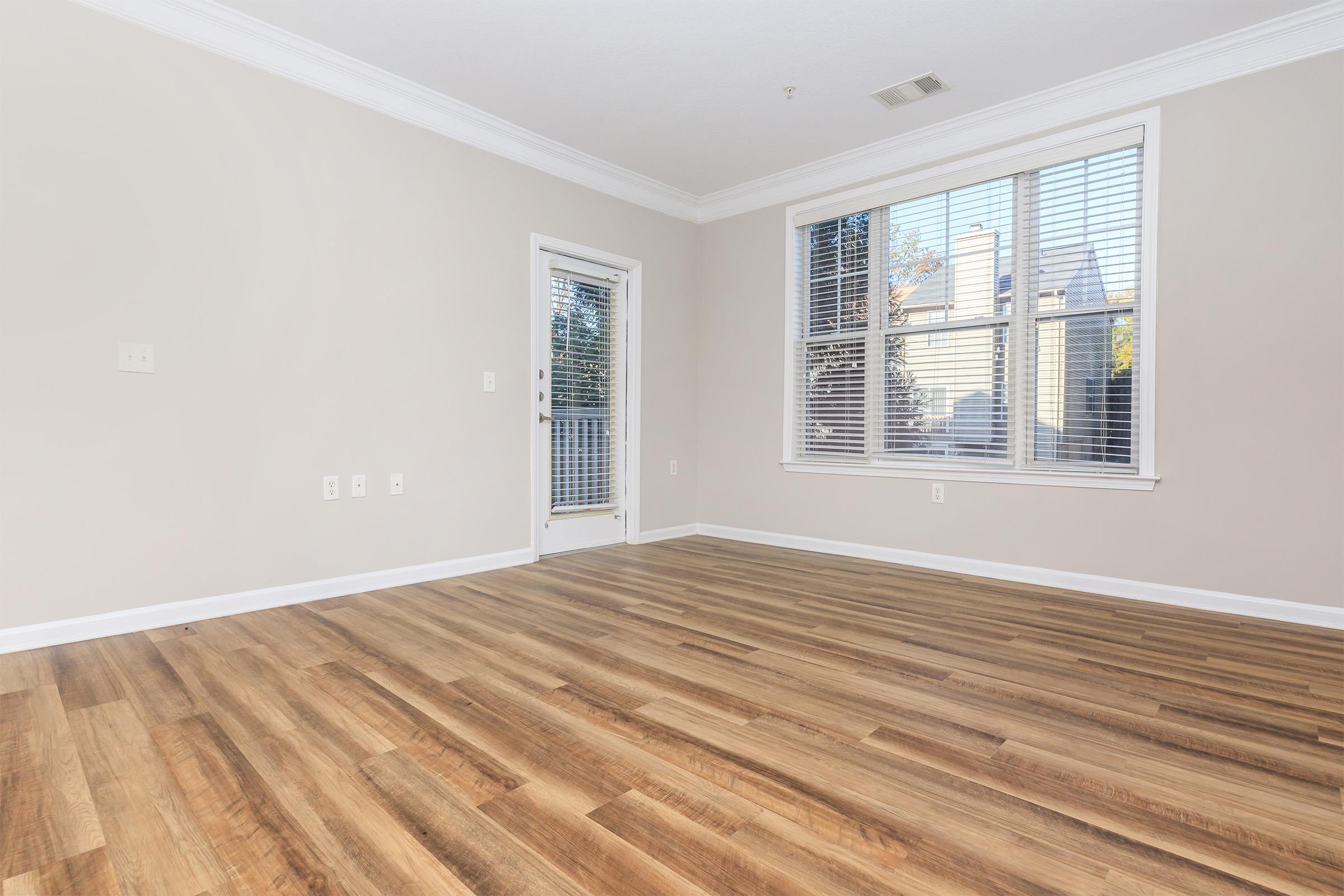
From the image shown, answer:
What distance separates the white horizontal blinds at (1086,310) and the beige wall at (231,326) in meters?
2.95

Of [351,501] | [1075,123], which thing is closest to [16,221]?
[351,501]

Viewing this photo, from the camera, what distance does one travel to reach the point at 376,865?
126 centimetres

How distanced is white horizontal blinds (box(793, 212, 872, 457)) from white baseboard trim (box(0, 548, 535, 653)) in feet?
7.61

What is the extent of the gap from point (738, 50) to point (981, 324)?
2024 millimetres

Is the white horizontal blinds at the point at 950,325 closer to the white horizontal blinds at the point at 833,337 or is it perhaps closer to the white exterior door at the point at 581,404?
the white horizontal blinds at the point at 833,337

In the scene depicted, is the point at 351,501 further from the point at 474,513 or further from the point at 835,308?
the point at 835,308

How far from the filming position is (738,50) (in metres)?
3.18

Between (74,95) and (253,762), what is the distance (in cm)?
267

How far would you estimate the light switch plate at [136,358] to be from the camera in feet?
8.86

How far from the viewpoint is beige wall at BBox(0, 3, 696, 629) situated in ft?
8.32

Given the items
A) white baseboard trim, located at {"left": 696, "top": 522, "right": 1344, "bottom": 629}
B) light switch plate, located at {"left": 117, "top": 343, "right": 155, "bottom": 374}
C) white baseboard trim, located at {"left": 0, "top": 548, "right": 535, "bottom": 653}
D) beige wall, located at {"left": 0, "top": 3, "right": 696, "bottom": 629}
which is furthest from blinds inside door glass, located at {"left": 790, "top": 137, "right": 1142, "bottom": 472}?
light switch plate, located at {"left": 117, "top": 343, "right": 155, "bottom": 374}

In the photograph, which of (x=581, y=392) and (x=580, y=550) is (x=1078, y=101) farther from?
(x=580, y=550)

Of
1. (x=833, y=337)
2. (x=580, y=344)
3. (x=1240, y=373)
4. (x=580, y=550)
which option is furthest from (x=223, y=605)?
(x=1240, y=373)

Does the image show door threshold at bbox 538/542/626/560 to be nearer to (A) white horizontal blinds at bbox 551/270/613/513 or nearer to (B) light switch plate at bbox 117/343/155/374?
(A) white horizontal blinds at bbox 551/270/613/513
